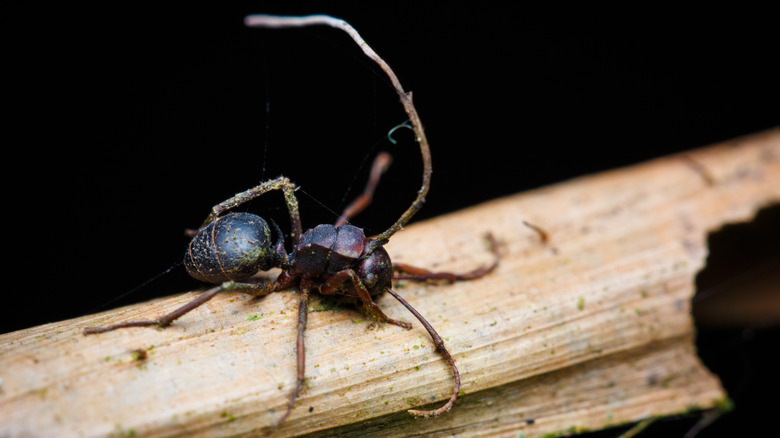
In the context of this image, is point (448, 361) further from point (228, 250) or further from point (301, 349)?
point (228, 250)

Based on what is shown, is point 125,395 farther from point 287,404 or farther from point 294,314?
point 294,314

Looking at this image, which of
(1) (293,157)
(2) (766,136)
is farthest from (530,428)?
(2) (766,136)

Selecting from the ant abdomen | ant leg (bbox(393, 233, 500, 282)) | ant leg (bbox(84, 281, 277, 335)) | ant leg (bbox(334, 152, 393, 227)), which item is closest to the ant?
the ant abdomen

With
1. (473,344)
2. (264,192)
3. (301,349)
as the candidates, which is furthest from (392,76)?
(473,344)

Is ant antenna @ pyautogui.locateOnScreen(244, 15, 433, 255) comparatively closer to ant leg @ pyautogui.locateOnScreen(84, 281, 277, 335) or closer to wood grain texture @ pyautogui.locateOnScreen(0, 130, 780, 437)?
wood grain texture @ pyautogui.locateOnScreen(0, 130, 780, 437)

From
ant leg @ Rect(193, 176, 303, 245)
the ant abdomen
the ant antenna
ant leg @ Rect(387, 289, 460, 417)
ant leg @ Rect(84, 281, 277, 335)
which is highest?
the ant antenna
